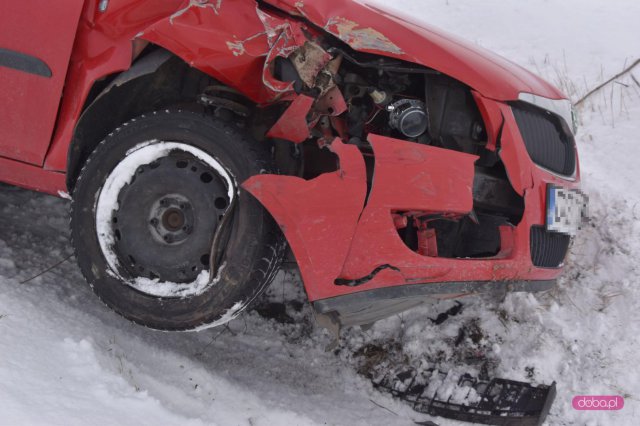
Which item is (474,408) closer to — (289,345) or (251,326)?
(289,345)

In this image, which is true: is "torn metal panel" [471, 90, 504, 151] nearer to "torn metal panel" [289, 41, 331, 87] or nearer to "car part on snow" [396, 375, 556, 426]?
"torn metal panel" [289, 41, 331, 87]

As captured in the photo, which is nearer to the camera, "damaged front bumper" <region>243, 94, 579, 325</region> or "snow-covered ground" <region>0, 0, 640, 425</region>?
"damaged front bumper" <region>243, 94, 579, 325</region>

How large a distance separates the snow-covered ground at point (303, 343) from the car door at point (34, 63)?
79cm

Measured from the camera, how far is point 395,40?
94.5 inches

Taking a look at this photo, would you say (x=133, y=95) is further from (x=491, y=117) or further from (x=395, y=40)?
(x=491, y=117)

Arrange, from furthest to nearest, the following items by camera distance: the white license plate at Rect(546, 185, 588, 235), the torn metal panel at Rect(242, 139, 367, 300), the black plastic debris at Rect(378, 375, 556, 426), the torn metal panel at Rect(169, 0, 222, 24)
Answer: the black plastic debris at Rect(378, 375, 556, 426) < the white license plate at Rect(546, 185, 588, 235) < the torn metal panel at Rect(169, 0, 222, 24) < the torn metal panel at Rect(242, 139, 367, 300)

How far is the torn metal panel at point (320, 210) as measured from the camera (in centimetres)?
222

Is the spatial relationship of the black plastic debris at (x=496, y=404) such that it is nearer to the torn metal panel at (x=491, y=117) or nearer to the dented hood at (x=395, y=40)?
the torn metal panel at (x=491, y=117)

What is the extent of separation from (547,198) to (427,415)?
1381mm

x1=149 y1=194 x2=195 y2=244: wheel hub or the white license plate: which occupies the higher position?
the white license plate

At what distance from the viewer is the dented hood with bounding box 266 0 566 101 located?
2.38 m

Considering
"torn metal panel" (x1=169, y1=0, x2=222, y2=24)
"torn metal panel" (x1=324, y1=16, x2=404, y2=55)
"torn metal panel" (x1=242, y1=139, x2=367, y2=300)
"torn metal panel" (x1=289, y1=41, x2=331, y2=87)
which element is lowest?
"torn metal panel" (x1=242, y1=139, x2=367, y2=300)

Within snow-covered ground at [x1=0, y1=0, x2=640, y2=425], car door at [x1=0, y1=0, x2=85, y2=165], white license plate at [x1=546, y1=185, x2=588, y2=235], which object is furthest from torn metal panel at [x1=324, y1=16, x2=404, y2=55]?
snow-covered ground at [x1=0, y1=0, x2=640, y2=425]

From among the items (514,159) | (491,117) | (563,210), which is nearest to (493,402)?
(563,210)
